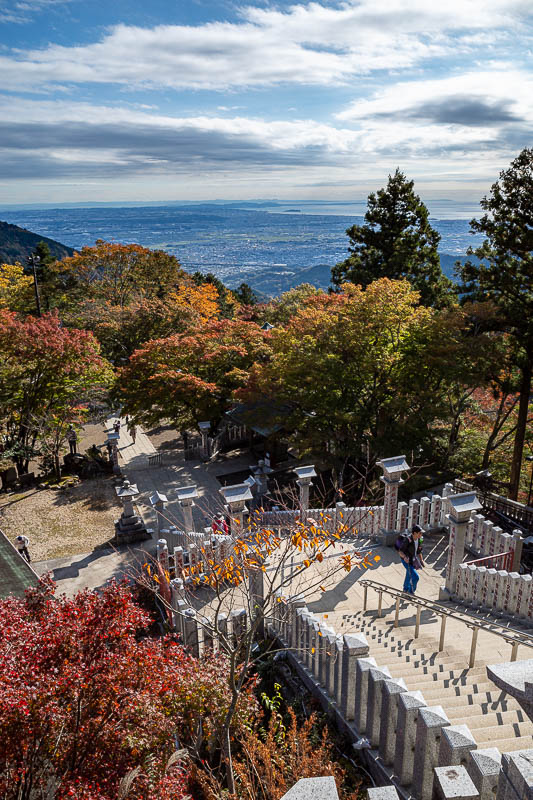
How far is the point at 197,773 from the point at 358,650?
6.78ft

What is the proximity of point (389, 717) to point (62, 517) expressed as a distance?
14.5m

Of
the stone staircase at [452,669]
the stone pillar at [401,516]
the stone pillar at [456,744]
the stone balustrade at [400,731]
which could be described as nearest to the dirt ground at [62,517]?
the stone pillar at [401,516]

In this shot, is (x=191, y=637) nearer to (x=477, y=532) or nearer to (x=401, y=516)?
(x=401, y=516)

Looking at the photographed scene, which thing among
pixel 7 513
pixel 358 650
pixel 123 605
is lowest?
pixel 7 513

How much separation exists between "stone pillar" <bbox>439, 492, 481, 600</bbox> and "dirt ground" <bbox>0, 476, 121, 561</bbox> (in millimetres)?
10265

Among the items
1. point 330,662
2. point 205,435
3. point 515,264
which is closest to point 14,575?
point 330,662

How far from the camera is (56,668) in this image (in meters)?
5.00

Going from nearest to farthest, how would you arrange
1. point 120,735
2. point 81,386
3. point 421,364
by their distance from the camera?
point 120,735 → point 421,364 → point 81,386

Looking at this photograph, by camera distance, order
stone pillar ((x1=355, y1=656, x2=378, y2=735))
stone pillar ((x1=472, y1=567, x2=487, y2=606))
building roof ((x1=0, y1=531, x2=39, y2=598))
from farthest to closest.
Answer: building roof ((x1=0, y1=531, x2=39, y2=598)) < stone pillar ((x1=472, y1=567, x2=487, y2=606)) < stone pillar ((x1=355, y1=656, x2=378, y2=735))

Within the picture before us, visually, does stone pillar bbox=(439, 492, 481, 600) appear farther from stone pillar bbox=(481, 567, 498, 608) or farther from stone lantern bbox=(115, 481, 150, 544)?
stone lantern bbox=(115, 481, 150, 544)

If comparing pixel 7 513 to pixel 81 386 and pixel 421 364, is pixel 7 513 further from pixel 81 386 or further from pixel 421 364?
pixel 421 364

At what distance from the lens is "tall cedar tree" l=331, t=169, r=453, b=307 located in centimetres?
2811

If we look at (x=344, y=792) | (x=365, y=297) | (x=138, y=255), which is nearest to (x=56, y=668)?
(x=344, y=792)

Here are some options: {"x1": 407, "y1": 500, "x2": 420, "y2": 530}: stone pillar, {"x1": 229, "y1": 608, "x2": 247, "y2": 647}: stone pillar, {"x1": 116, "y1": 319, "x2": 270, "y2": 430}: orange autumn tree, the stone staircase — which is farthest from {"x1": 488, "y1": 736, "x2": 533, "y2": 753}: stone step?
{"x1": 116, "y1": 319, "x2": 270, "y2": 430}: orange autumn tree
